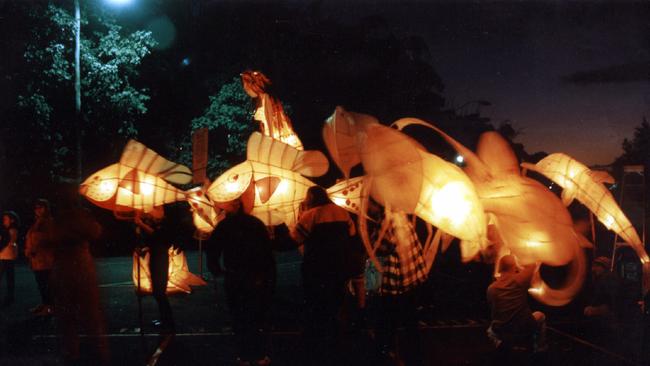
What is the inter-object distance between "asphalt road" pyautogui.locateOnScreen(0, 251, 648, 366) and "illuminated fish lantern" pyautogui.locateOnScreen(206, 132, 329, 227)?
5.37 feet

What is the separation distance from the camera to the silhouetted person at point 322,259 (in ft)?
20.4

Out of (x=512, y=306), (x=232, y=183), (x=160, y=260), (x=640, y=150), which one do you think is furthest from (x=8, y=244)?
(x=640, y=150)

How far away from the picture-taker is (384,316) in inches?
228

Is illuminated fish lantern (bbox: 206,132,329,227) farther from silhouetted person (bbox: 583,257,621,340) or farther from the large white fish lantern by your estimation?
silhouetted person (bbox: 583,257,621,340)

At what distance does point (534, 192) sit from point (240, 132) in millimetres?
13718

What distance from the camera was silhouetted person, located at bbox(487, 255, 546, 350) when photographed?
5.75 metres

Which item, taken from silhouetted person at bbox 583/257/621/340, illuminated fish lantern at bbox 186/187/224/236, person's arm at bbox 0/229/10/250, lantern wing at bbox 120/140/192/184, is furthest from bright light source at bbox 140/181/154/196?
silhouetted person at bbox 583/257/621/340

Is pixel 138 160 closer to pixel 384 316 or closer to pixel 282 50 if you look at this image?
pixel 384 316

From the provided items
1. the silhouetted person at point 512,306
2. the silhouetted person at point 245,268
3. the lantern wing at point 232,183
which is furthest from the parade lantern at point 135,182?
the silhouetted person at point 512,306

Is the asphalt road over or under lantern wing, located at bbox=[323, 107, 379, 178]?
under

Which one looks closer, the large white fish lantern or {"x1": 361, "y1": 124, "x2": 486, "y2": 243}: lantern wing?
{"x1": 361, "y1": 124, "x2": 486, "y2": 243}: lantern wing

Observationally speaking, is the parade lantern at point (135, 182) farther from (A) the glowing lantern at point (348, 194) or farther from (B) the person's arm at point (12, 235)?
(B) the person's arm at point (12, 235)

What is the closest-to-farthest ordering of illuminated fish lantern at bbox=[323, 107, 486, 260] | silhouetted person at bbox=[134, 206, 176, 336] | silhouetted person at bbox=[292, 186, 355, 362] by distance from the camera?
illuminated fish lantern at bbox=[323, 107, 486, 260], silhouetted person at bbox=[292, 186, 355, 362], silhouetted person at bbox=[134, 206, 176, 336]

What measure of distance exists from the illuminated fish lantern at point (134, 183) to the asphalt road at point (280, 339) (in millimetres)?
1553
